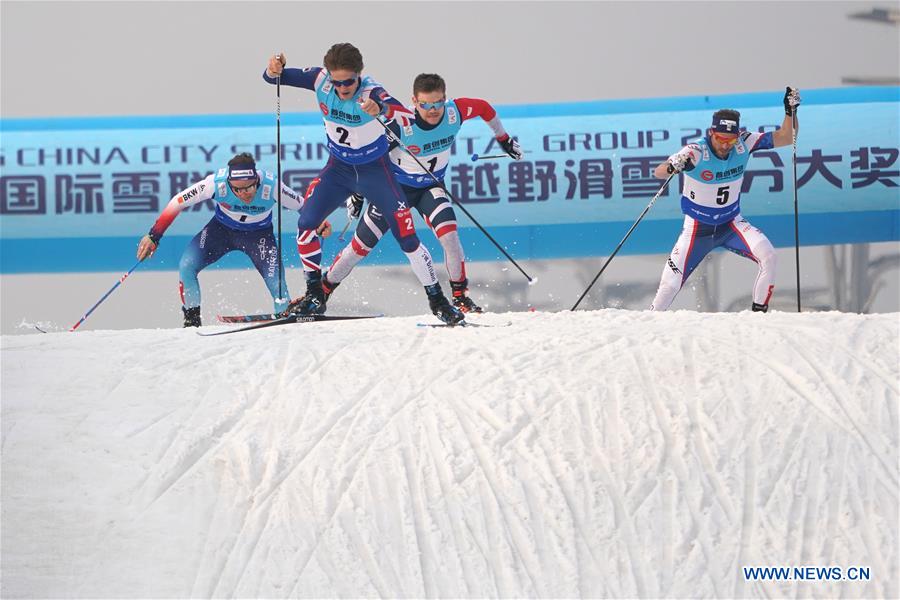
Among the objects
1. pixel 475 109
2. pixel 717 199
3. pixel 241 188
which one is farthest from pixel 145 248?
pixel 717 199

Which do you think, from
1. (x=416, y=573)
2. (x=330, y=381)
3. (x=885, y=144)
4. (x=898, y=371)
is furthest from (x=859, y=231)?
(x=416, y=573)

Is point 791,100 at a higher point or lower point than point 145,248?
higher

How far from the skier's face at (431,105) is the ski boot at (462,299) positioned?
121 centimetres

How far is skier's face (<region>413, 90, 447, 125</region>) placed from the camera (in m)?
7.80

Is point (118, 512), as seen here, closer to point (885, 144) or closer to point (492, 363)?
point (492, 363)

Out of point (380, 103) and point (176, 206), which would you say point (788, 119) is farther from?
point (176, 206)

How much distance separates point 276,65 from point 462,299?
2.17 m

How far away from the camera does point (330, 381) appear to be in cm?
610

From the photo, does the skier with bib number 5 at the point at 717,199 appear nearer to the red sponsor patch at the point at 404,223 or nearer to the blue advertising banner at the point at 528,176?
the red sponsor patch at the point at 404,223

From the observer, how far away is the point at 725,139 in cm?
816

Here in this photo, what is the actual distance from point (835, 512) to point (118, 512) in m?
3.31

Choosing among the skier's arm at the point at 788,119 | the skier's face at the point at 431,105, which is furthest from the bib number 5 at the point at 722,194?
the skier's face at the point at 431,105

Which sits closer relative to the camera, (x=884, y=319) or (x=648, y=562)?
(x=648, y=562)

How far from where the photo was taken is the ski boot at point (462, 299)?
802 centimetres
